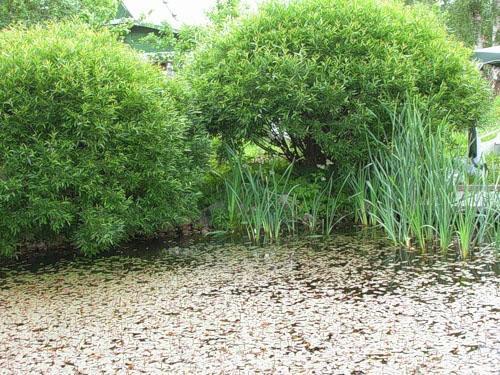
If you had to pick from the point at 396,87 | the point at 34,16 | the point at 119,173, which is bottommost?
the point at 119,173

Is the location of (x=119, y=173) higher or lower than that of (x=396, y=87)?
lower

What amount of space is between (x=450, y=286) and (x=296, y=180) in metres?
2.64

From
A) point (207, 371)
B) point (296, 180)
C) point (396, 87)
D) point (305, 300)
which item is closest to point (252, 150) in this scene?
point (296, 180)

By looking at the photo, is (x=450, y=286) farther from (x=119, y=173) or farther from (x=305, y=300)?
(x=119, y=173)

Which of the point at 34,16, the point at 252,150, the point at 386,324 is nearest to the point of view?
the point at 386,324

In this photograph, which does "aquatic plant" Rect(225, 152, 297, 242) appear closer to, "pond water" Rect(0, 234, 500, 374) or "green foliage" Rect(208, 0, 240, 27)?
"pond water" Rect(0, 234, 500, 374)

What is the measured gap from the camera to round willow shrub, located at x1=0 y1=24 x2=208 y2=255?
4.61 metres

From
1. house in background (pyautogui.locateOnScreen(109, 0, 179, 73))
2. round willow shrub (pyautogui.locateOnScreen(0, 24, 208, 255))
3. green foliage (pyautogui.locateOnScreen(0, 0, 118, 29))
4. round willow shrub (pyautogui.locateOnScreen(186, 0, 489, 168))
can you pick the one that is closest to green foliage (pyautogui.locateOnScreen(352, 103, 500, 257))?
round willow shrub (pyautogui.locateOnScreen(186, 0, 489, 168))

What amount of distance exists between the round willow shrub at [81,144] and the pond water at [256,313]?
0.38 meters

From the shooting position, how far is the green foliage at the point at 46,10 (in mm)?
A: 9242

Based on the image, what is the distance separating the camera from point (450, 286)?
3.88 m

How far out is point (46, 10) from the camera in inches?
375

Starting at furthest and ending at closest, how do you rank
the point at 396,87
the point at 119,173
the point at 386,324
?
the point at 396,87 → the point at 119,173 → the point at 386,324

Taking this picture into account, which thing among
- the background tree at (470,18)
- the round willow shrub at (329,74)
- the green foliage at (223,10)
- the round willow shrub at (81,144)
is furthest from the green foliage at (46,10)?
the background tree at (470,18)
